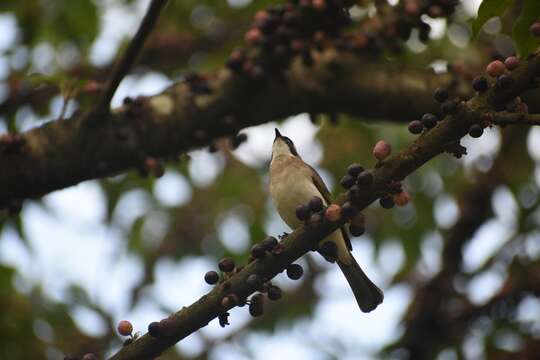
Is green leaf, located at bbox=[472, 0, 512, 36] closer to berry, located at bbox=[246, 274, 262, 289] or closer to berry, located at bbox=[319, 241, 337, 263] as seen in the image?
berry, located at bbox=[319, 241, 337, 263]

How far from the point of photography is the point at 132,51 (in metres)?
3.96

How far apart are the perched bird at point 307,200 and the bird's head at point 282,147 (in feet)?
0.93

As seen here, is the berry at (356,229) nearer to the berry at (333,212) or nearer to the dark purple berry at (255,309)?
the berry at (333,212)

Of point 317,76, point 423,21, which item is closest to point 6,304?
point 317,76

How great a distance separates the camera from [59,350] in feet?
21.9

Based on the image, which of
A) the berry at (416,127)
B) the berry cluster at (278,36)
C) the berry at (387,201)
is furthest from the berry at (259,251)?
the berry cluster at (278,36)

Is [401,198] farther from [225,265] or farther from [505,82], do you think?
[225,265]

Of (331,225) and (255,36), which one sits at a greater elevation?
(255,36)

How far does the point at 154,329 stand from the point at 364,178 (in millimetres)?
994

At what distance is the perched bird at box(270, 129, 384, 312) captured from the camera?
4387mm

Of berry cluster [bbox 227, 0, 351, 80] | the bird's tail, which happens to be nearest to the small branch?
berry cluster [bbox 227, 0, 351, 80]

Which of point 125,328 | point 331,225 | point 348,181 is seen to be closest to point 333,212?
point 331,225

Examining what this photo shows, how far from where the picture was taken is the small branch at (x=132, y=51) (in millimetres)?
3695

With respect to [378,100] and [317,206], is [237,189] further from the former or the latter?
[317,206]
